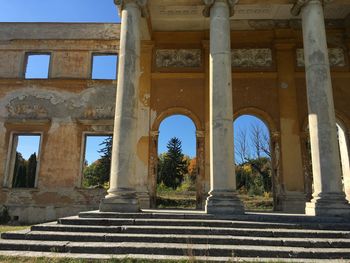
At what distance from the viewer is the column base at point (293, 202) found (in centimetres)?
1334

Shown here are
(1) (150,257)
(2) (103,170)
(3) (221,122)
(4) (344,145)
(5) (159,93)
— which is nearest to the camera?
(1) (150,257)

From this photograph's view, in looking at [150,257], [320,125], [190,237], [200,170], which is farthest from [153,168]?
[150,257]

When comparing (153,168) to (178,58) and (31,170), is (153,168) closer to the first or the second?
(178,58)

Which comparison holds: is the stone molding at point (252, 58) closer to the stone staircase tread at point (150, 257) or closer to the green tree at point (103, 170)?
the stone staircase tread at point (150, 257)

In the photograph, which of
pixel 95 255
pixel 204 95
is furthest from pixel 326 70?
pixel 95 255

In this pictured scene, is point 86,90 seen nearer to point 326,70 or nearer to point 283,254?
point 326,70

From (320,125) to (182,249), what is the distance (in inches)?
229

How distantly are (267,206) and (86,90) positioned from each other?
1326cm

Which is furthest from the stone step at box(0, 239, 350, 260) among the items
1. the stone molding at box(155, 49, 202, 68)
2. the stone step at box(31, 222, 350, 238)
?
the stone molding at box(155, 49, 202, 68)

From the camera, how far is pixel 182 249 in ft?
21.0

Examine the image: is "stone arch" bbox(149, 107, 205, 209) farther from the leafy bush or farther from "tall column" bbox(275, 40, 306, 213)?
the leafy bush

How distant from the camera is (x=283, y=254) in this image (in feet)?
20.7

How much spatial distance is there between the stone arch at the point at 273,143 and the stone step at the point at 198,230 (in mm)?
6608

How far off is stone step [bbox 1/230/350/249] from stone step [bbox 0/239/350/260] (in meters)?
0.22
